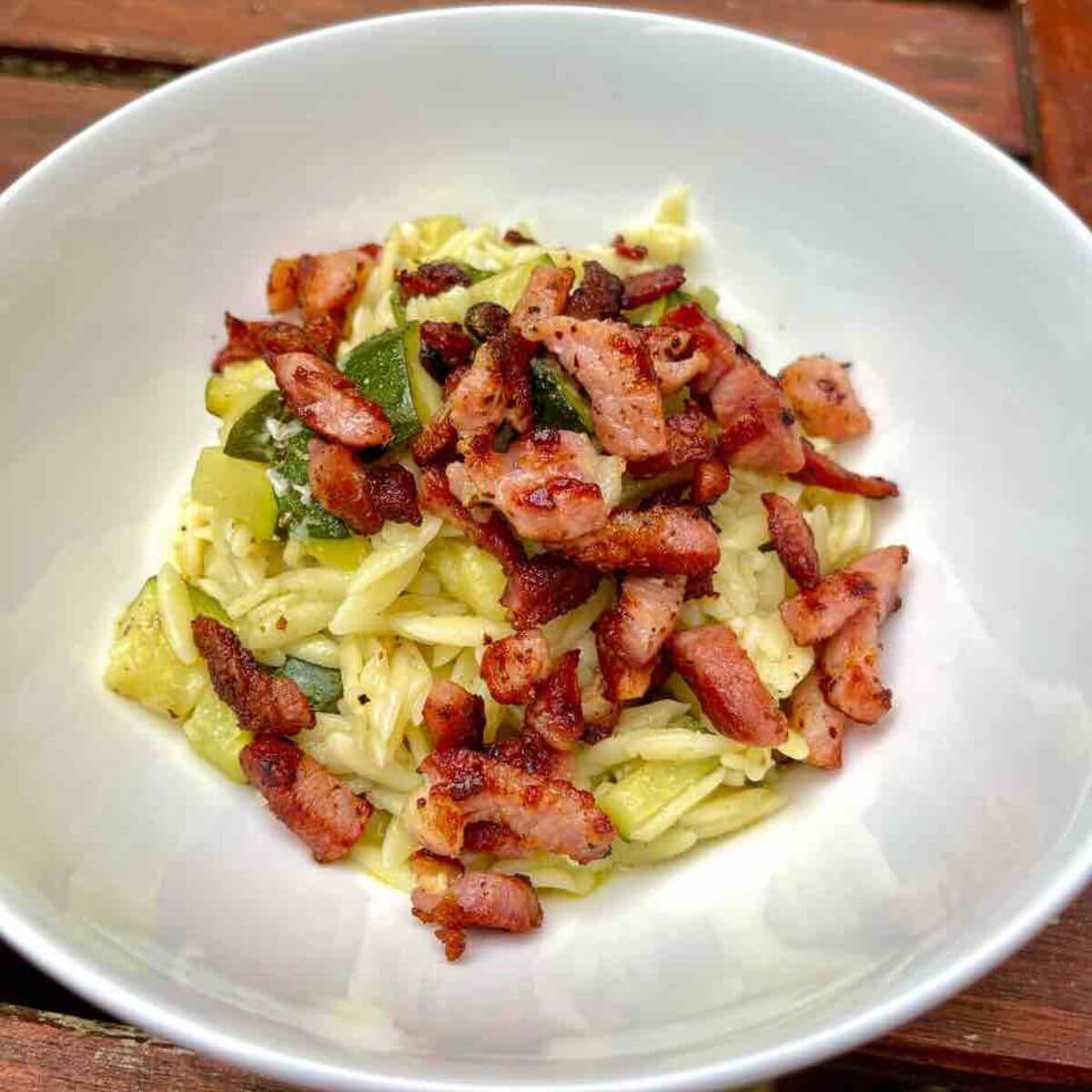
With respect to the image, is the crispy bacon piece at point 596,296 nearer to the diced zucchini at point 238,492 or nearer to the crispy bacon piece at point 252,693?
the diced zucchini at point 238,492

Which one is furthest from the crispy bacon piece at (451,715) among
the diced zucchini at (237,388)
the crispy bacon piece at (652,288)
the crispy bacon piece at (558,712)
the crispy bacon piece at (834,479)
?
the crispy bacon piece at (652,288)

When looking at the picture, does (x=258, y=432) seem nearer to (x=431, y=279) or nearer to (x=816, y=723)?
(x=431, y=279)

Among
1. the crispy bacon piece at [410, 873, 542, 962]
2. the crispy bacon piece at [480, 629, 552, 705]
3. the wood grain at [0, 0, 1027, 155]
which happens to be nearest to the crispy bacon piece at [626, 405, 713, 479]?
the crispy bacon piece at [480, 629, 552, 705]

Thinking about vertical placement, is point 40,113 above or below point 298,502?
above

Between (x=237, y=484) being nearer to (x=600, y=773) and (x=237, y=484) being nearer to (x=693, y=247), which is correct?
(x=600, y=773)

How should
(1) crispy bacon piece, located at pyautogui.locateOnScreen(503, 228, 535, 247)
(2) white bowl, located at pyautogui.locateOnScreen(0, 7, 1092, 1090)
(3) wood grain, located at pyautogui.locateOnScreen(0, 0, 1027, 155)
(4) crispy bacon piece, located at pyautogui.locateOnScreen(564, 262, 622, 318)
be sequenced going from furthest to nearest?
(3) wood grain, located at pyautogui.locateOnScreen(0, 0, 1027, 155)
(1) crispy bacon piece, located at pyautogui.locateOnScreen(503, 228, 535, 247)
(4) crispy bacon piece, located at pyautogui.locateOnScreen(564, 262, 622, 318)
(2) white bowl, located at pyautogui.locateOnScreen(0, 7, 1092, 1090)

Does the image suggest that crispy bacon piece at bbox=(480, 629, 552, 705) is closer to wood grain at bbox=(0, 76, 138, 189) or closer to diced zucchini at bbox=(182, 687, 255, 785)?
diced zucchini at bbox=(182, 687, 255, 785)

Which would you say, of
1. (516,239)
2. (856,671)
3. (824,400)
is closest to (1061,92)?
(824,400)
